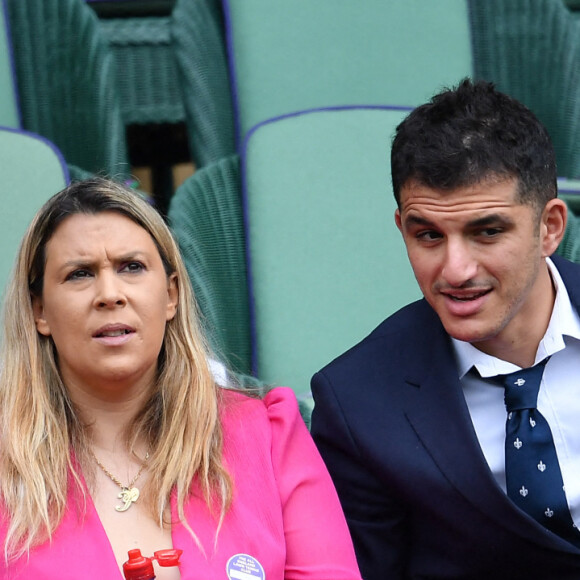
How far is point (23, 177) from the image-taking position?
1.88 metres

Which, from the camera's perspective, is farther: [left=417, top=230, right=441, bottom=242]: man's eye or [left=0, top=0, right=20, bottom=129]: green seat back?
[left=0, top=0, right=20, bottom=129]: green seat back

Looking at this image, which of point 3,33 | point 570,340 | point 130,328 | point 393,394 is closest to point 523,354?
point 570,340

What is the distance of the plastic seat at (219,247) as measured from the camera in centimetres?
195

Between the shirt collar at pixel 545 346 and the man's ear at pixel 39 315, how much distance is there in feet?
1.71

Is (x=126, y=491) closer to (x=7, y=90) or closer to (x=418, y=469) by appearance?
(x=418, y=469)

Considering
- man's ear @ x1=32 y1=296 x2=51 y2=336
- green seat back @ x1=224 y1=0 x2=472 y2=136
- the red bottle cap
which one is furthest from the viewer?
green seat back @ x1=224 y1=0 x2=472 y2=136

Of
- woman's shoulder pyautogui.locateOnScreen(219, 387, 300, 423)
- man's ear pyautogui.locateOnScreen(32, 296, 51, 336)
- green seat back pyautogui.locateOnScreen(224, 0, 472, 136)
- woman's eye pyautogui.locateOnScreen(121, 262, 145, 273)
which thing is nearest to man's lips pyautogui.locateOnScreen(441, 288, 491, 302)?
woman's shoulder pyautogui.locateOnScreen(219, 387, 300, 423)

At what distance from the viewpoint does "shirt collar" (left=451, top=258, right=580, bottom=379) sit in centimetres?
139

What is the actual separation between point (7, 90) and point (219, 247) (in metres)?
0.51

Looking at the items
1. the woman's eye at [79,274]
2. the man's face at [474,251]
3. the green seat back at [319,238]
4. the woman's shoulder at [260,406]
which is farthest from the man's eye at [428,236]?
the green seat back at [319,238]

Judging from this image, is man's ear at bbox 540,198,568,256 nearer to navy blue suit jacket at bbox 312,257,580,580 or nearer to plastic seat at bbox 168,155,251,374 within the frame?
navy blue suit jacket at bbox 312,257,580,580

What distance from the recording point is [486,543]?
1.37 meters

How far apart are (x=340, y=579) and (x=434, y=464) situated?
0.18 m

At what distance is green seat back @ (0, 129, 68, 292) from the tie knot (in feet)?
2.88
